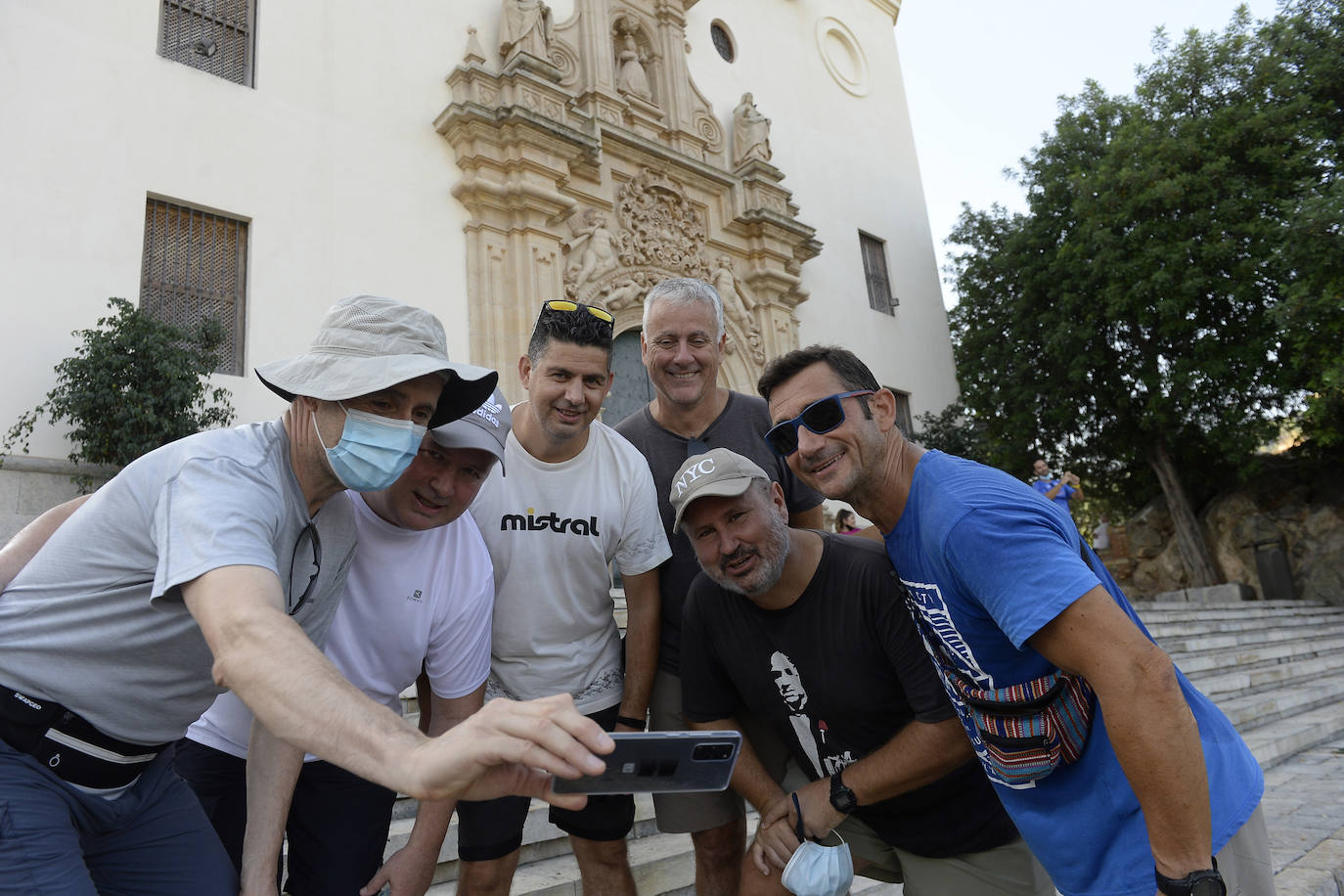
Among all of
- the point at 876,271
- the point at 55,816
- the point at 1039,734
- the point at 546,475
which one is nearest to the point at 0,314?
the point at 546,475

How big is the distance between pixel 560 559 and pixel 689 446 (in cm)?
73

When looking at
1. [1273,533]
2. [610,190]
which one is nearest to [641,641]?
[610,190]

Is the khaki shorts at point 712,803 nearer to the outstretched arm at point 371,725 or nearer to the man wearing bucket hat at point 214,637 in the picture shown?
the man wearing bucket hat at point 214,637

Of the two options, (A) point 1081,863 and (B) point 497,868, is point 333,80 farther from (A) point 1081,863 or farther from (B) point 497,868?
(A) point 1081,863

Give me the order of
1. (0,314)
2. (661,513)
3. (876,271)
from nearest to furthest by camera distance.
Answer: (661,513) < (0,314) < (876,271)

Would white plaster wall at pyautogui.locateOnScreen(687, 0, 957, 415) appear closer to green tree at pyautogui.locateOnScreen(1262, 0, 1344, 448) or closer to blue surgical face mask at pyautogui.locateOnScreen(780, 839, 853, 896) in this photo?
green tree at pyautogui.locateOnScreen(1262, 0, 1344, 448)

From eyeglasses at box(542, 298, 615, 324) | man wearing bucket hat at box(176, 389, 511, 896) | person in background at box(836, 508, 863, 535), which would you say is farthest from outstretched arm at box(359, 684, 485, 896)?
person in background at box(836, 508, 863, 535)

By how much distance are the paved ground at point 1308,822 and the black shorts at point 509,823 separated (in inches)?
104

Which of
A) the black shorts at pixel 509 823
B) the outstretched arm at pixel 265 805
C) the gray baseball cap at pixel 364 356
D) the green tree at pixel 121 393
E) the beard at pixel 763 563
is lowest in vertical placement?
the black shorts at pixel 509 823

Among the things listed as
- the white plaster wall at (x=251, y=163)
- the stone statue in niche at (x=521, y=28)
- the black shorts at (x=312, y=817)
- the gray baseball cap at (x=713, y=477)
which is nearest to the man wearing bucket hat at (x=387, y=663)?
the black shorts at (x=312, y=817)

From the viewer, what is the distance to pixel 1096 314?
15.1m

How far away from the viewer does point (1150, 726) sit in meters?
1.44

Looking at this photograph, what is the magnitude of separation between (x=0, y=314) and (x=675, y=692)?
20.9 ft

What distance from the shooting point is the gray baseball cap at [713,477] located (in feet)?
7.73
